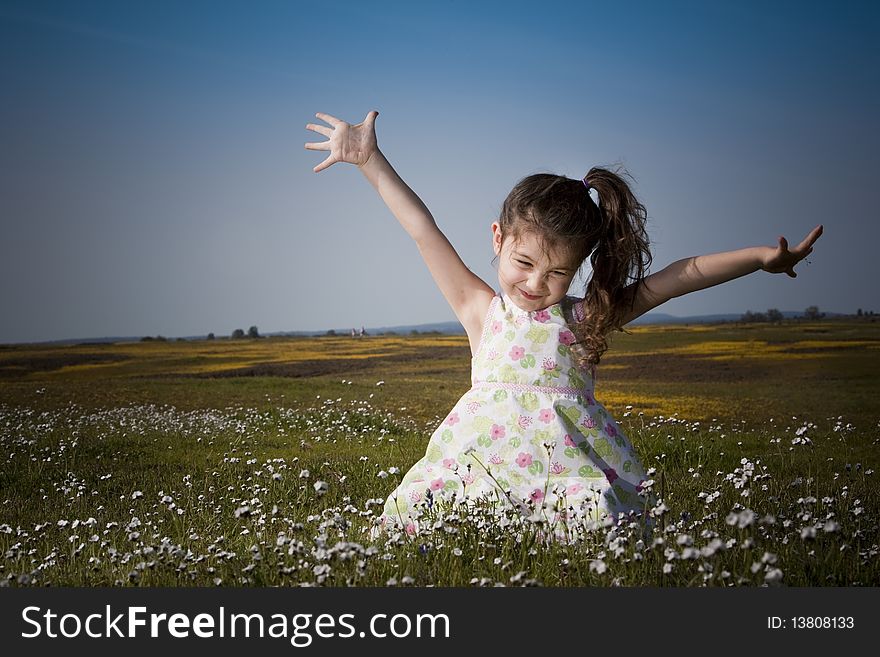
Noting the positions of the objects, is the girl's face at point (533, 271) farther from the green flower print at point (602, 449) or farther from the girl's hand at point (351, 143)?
the girl's hand at point (351, 143)

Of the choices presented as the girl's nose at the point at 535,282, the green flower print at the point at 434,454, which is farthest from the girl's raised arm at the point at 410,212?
the green flower print at the point at 434,454

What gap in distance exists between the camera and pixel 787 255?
13.9 ft

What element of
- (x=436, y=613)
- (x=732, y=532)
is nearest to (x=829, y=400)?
(x=732, y=532)

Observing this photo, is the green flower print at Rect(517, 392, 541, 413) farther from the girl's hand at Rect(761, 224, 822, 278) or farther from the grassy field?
the girl's hand at Rect(761, 224, 822, 278)

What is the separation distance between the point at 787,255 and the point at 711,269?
1.35ft

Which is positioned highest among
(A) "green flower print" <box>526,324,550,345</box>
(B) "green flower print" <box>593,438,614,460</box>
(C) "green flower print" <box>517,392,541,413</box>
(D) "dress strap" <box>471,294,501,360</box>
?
(D) "dress strap" <box>471,294,501,360</box>

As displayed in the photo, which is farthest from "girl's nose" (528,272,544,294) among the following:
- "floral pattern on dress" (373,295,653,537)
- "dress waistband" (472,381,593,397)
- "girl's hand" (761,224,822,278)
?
"girl's hand" (761,224,822,278)

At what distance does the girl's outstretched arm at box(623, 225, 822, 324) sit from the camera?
4.26 m

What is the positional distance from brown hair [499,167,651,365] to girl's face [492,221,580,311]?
0.18ft

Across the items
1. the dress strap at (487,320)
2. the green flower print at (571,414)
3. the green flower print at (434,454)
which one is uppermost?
the dress strap at (487,320)

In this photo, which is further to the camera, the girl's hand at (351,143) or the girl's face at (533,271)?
the girl's hand at (351,143)

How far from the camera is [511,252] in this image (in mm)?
4543

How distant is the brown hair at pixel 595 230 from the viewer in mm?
4477

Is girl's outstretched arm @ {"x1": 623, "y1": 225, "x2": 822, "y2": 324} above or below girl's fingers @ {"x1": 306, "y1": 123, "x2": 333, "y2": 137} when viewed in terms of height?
below
